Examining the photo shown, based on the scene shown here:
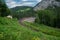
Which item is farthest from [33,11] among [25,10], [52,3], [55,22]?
[55,22]

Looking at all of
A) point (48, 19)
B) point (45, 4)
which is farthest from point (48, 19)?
point (45, 4)

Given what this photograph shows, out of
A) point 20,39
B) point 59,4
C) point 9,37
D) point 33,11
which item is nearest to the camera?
point 9,37

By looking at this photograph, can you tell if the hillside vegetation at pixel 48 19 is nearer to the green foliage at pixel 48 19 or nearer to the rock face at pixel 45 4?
the green foliage at pixel 48 19

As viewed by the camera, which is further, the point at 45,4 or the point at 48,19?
the point at 45,4

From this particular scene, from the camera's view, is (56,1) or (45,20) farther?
(56,1)

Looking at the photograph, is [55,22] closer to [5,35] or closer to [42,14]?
[42,14]

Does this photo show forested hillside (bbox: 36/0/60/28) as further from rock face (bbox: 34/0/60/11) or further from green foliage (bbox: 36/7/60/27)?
rock face (bbox: 34/0/60/11)

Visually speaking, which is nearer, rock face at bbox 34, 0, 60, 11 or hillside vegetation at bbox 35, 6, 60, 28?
hillside vegetation at bbox 35, 6, 60, 28

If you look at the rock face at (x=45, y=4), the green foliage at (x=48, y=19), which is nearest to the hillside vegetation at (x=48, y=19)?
the green foliage at (x=48, y=19)

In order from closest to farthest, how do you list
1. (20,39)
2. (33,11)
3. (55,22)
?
(20,39) → (55,22) → (33,11)

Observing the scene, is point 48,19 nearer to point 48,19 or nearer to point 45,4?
point 48,19

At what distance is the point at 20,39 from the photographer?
37.5 ft

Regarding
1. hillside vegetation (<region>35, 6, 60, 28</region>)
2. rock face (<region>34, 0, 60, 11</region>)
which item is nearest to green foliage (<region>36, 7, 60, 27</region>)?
hillside vegetation (<region>35, 6, 60, 28</region>)

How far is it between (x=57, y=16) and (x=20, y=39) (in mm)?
57545
